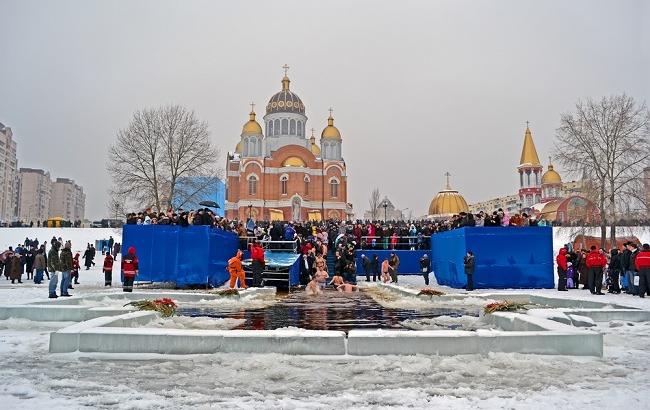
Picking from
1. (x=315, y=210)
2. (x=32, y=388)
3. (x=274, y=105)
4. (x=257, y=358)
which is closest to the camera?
(x=32, y=388)

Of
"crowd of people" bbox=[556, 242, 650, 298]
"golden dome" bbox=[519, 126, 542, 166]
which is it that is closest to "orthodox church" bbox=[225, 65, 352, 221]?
"golden dome" bbox=[519, 126, 542, 166]

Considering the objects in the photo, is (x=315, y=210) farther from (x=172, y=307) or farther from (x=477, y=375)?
(x=477, y=375)

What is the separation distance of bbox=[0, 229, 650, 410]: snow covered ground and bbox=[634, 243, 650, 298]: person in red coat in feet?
33.8

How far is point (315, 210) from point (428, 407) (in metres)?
66.0

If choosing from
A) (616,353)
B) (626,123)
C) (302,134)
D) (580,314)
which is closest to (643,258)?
(580,314)

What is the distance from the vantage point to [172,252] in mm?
19391

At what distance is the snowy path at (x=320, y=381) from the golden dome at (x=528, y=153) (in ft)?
290

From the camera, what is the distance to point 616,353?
7105 mm

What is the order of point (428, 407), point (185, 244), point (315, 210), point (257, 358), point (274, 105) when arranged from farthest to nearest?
point (274, 105) → point (315, 210) → point (185, 244) → point (257, 358) → point (428, 407)

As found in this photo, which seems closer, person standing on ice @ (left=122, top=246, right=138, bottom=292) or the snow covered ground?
the snow covered ground

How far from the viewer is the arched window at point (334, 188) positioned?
72.4 m

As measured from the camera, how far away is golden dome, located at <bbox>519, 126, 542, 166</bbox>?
294 feet

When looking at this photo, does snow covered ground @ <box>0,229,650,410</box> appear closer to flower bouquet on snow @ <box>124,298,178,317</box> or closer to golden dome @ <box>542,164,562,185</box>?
flower bouquet on snow @ <box>124,298,178,317</box>

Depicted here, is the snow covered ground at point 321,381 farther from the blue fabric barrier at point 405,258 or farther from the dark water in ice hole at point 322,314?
the blue fabric barrier at point 405,258
